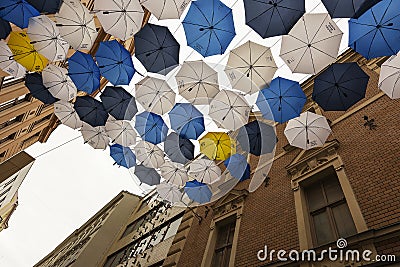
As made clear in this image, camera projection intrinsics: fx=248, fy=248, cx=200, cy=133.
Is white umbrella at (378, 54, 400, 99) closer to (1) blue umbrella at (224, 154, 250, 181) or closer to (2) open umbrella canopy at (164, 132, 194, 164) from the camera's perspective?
(1) blue umbrella at (224, 154, 250, 181)

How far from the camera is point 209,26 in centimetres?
530

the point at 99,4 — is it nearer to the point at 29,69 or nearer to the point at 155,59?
the point at 155,59

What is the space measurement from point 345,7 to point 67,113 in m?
8.10

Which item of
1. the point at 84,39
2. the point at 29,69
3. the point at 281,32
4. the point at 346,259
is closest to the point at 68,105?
the point at 29,69

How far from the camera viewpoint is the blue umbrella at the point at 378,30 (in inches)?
179

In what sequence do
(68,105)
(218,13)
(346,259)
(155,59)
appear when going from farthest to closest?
(68,105) < (155,59) < (218,13) < (346,259)

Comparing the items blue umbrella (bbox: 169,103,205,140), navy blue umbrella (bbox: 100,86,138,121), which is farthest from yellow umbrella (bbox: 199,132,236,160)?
navy blue umbrella (bbox: 100,86,138,121)

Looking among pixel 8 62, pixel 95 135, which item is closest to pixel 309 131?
pixel 95 135

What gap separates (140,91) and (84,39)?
181 centimetres

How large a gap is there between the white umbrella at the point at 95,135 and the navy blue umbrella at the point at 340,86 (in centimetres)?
665

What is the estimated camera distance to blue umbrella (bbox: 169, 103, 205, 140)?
709 cm

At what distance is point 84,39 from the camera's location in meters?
6.10

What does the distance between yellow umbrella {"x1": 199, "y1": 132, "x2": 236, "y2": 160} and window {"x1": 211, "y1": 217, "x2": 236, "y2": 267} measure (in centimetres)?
249

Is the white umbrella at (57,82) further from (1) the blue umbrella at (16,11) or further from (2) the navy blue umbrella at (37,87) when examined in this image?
(1) the blue umbrella at (16,11)
